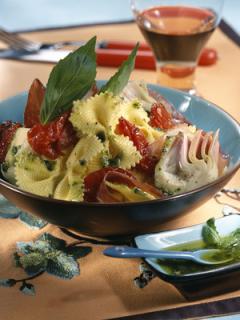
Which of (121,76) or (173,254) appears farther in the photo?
(121,76)

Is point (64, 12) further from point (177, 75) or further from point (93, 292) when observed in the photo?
point (93, 292)

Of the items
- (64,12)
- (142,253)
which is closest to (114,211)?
(142,253)

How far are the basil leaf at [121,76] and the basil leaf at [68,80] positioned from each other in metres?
0.03

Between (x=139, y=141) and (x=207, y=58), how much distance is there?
0.71m

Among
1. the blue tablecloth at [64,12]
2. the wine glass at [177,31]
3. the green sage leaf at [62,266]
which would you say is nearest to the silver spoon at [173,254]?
the green sage leaf at [62,266]

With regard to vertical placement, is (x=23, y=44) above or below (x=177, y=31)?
below

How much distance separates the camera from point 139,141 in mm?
907

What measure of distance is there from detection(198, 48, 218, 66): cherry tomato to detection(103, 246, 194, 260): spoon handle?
853 mm

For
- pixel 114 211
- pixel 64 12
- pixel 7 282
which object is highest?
pixel 114 211

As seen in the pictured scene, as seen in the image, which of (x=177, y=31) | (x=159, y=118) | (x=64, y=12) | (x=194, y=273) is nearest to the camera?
(x=194, y=273)

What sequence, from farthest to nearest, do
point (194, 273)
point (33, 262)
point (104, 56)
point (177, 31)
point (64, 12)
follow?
point (64, 12) → point (104, 56) → point (177, 31) → point (33, 262) → point (194, 273)

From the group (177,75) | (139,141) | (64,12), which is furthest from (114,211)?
(64,12)

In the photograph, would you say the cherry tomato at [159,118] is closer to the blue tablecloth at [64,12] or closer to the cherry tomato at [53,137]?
the cherry tomato at [53,137]

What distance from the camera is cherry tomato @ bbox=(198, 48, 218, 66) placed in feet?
5.09
